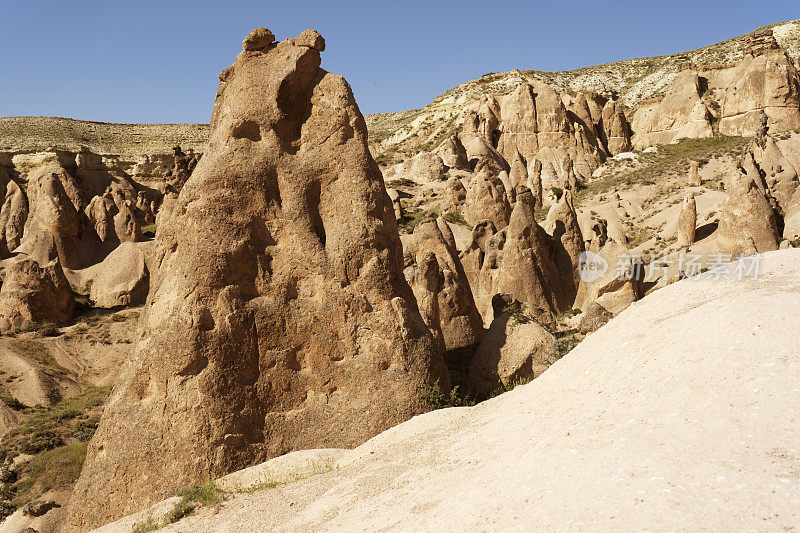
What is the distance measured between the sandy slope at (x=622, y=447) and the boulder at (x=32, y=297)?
21.7 metres

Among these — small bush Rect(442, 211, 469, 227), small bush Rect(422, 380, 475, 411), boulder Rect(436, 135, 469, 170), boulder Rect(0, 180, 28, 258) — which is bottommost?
small bush Rect(422, 380, 475, 411)

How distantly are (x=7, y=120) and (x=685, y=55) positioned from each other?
99.3 m

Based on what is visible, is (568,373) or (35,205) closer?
(568,373)

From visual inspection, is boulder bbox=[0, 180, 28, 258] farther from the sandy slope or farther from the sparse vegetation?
the sandy slope

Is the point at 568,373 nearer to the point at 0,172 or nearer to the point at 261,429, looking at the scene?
the point at 261,429

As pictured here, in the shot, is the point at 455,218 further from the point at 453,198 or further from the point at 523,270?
the point at 523,270

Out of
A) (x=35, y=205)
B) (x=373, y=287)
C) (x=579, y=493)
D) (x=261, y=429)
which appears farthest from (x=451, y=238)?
(x=35, y=205)

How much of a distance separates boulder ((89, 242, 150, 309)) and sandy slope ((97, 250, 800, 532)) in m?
25.9

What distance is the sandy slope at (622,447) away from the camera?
460 centimetres

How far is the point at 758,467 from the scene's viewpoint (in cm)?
469

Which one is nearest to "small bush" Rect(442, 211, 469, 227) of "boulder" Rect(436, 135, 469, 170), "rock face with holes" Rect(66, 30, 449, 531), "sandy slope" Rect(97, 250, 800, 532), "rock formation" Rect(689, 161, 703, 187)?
"boulder" Rect(436, 135, 469, 170)

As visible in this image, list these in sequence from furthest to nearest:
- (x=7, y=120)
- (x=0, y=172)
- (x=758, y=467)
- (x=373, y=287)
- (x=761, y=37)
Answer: (x=7, y=120)
(x=761, y=37)
(x=0, y=172)
(x=373, y=287)
(x=758, y=467)

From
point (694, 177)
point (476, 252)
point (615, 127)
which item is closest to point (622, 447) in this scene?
point (476, 252)

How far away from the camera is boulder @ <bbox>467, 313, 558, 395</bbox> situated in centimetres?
1430
